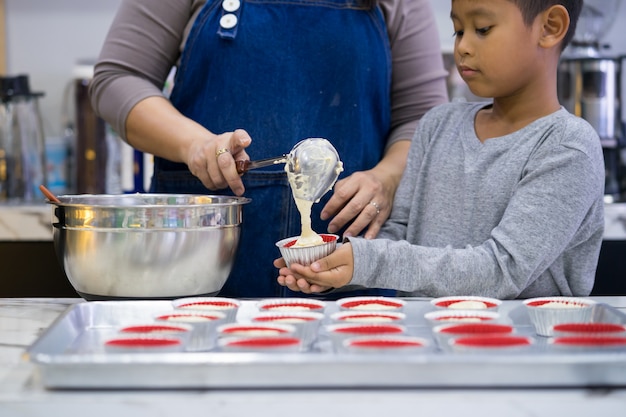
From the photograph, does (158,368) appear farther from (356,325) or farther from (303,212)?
(303,212)

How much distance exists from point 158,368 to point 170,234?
361 mm

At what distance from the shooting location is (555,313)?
0.97 metres

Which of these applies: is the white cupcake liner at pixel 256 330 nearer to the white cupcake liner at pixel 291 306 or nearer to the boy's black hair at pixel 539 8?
the white cupcake liner at pixel 291 306

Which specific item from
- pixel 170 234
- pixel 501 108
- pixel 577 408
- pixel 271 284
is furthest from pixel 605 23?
pixel 577 408

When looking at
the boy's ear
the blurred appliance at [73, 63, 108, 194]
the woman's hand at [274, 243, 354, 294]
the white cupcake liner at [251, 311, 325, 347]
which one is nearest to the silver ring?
the woman's hand at [274, 243, 354, 294]

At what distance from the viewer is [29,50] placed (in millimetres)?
2947

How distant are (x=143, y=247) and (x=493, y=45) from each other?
22.5 inches

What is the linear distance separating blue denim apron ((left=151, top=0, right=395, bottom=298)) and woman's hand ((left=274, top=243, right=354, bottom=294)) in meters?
0.25

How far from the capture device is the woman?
4.74 feet

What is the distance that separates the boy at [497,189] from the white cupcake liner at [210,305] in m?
0.16

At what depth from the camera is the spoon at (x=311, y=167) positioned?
3.91ft

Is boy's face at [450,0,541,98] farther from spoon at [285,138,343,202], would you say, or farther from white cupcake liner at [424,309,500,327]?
white cupcake liner at [424,309,500,327]

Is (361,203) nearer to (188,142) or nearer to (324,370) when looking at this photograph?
(188,142)

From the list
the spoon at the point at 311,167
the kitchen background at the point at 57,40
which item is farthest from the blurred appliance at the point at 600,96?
the spoon at the point at 311,167
